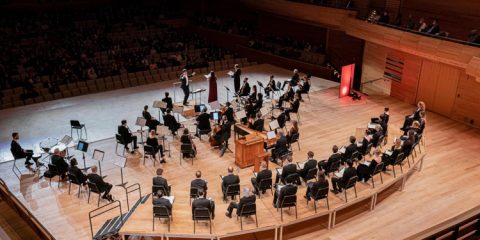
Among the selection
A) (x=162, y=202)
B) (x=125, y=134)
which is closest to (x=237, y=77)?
(x=125, y=134)

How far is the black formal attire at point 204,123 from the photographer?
13.5 metres

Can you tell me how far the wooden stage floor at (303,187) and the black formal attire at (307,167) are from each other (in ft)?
1.29

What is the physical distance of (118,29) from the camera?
24.3 metres

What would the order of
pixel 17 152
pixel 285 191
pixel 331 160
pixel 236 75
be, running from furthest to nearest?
pixel 236 75 < pixel 17 152 < pixel 331 160 < pixel 285 191

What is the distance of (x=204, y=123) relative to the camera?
44.8 ft

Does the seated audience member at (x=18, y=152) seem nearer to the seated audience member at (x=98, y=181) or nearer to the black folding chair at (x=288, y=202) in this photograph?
the seated audience member at (x=98, y=181)

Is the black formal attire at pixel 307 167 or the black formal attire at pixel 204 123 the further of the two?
the black formal attire at pixel 204 123

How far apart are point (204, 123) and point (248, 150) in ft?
6.49

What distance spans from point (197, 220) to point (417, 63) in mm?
11793

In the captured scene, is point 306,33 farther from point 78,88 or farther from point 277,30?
point 78,88

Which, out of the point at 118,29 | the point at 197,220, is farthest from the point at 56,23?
the point at 197,220

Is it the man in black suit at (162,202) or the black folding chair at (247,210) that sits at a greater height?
the man in black suit at (162,202)

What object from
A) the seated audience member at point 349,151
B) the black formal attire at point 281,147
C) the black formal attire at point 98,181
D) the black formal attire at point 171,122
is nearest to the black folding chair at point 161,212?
the black formal attire at point 98,181

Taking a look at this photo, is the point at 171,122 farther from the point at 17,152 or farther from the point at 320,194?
the point at 320,194
